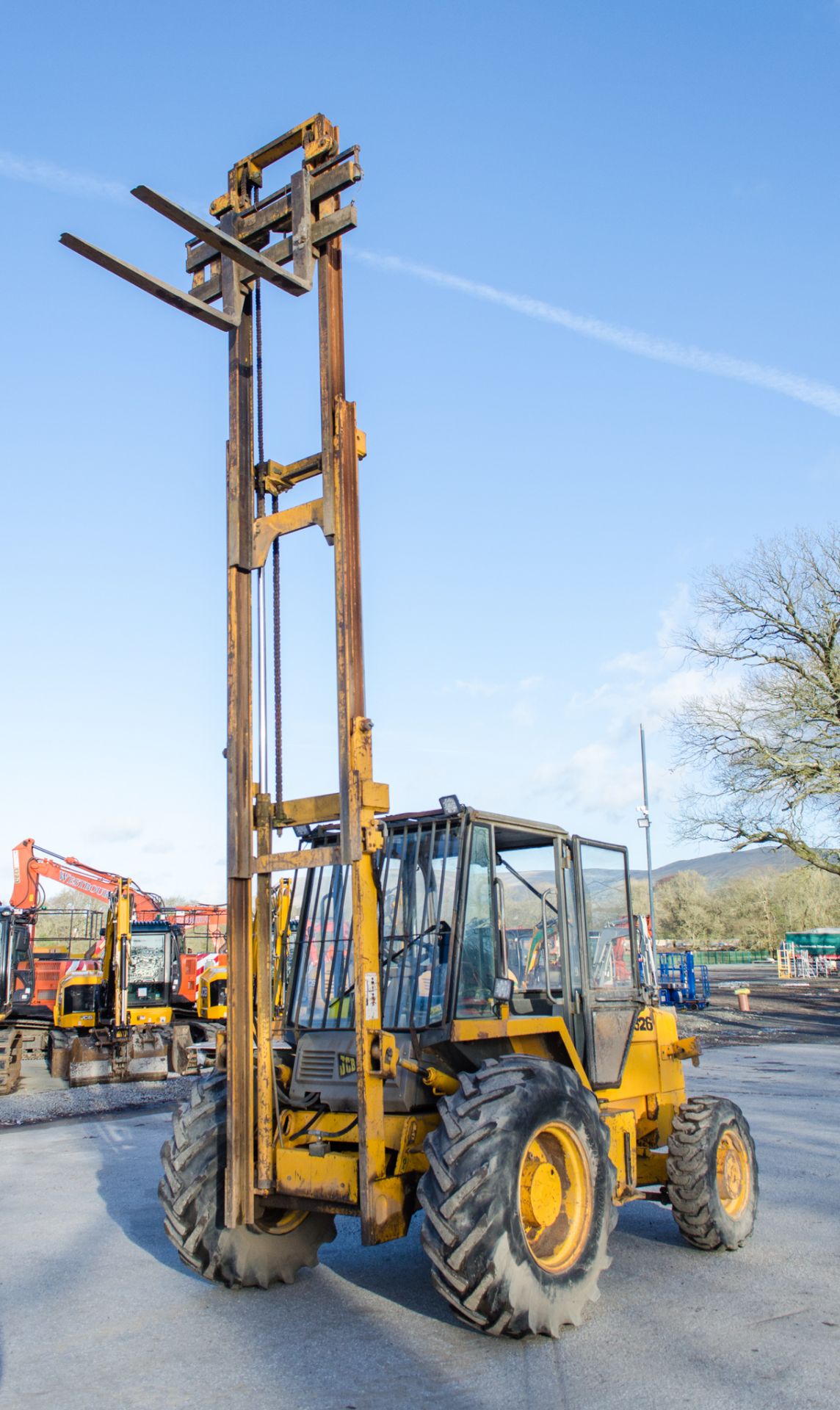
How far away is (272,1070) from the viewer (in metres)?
5.83

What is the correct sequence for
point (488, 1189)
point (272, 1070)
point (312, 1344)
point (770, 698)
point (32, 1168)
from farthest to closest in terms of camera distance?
point (770, 698) → point (32, 1168) → point (272, 1070) → point (312, 1344) → point (488, 1189)

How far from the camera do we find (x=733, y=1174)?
723 cm

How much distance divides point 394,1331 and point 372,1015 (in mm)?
1620

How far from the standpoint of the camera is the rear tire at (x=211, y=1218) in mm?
5812

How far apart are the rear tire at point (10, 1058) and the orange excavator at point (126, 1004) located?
69cm

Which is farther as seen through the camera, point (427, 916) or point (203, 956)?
point (203, 956)

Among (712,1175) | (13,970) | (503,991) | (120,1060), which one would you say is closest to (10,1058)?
(120,1060)

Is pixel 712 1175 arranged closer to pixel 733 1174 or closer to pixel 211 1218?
pixel 733 1174

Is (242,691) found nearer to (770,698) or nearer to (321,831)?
(321,831)

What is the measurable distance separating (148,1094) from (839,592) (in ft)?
75.7

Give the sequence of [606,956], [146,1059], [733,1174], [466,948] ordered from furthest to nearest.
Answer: [146,1059], [606,956], [733,1174], [466,948]

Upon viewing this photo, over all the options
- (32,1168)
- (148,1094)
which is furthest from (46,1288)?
(148,1094)

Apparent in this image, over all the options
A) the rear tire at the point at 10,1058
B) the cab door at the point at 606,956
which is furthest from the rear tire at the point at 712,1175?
the rear tire at the point at 10,1058

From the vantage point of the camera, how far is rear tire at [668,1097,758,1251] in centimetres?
680
